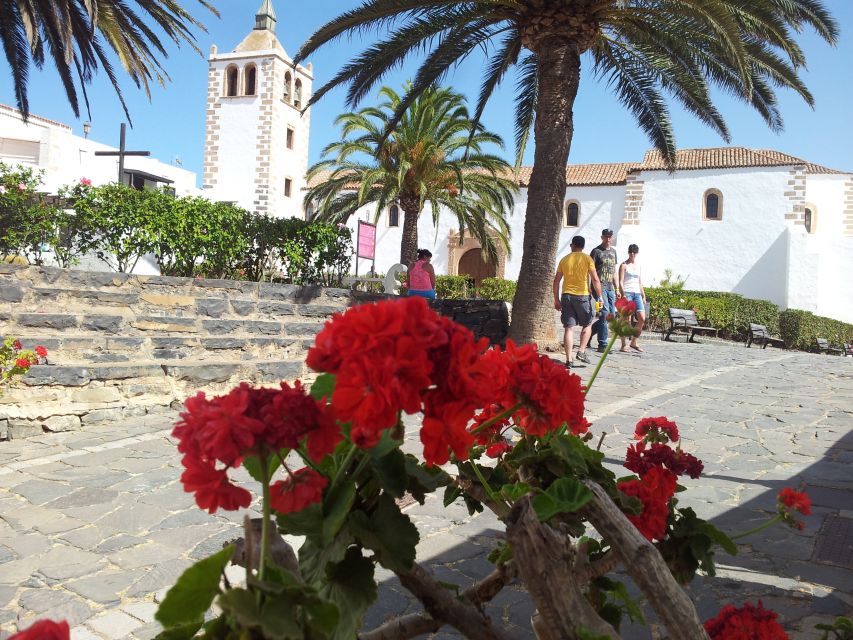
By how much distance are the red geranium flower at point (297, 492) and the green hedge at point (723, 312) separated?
838 inches

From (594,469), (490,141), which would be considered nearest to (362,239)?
(490,141)

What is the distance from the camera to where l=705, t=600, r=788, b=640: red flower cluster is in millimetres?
1348

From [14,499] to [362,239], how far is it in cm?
861

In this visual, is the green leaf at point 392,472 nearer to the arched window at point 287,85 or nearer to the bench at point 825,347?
the bench at point 825,347

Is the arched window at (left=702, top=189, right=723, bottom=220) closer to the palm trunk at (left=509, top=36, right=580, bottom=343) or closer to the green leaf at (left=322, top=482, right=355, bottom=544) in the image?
the palm trunk at (left=509, top=36, right=580, bottom=343)

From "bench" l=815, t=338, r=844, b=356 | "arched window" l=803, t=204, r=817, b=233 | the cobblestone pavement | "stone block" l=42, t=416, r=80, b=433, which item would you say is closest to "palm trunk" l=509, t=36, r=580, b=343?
the cobblestone pavement

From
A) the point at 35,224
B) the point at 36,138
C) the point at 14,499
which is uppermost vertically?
the point at 36,138

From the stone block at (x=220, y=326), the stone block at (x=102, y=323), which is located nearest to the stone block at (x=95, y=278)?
the stone block at (x=102, y=323)

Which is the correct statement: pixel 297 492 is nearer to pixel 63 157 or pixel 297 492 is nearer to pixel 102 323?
pixel 102 323

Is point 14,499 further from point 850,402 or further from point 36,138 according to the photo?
point 36,138

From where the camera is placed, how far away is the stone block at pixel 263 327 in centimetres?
757

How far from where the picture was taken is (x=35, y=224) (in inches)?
267

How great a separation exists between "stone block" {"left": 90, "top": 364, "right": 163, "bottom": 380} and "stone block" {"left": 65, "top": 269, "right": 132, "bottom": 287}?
103 centimetres

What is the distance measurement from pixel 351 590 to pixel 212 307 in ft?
22.2
